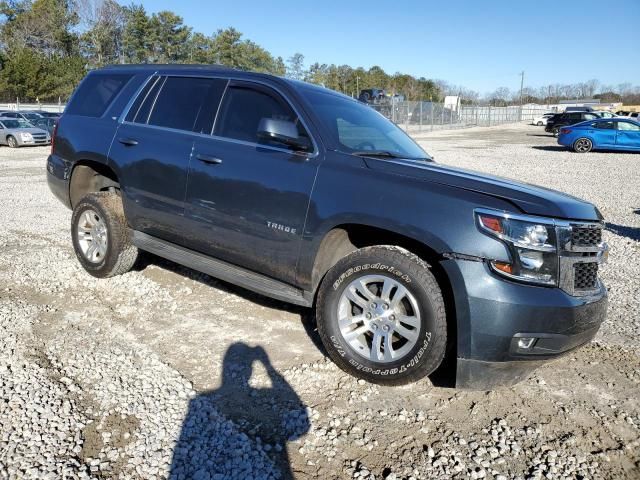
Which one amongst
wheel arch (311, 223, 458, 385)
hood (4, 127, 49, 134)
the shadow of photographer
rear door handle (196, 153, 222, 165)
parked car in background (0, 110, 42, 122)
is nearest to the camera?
the shadow of photographer

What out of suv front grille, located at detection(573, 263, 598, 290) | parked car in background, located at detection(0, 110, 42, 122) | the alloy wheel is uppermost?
parked car in background, located at detection(0, 110, 42, 122)

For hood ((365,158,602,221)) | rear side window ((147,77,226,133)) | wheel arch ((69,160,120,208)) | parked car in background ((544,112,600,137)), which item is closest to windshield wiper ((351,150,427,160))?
hood ((365,158,602,221))

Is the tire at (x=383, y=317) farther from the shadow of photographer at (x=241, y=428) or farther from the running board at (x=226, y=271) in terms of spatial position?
the shadow of photographer at (x=241, y=428)

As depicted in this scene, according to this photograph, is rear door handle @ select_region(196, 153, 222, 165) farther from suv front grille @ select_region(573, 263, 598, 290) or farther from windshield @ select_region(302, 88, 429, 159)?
suv front grille @ select_region(573, 263, 598, 290)

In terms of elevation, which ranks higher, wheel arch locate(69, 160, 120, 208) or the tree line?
the tree line

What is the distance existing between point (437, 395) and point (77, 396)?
2.17 m

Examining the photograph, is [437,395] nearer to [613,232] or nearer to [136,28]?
→ [613,232]

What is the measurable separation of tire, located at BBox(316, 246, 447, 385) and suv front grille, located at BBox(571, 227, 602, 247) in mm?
845

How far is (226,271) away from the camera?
399 centimetres

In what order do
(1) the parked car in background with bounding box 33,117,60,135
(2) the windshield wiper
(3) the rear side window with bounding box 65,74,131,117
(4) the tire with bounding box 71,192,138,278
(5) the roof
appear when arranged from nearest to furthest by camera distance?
(2) the windshield wiper
(5) the roof
(4) the tire with bounding box 71,192,138,278
(3) the rear side window with bounding box 65,74,131,117
(1) the parked car in background with bounding box 33,117,60,135

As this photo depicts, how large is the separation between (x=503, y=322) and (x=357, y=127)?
1977mm

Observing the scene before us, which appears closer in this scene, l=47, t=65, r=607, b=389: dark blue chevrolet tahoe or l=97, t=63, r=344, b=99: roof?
l=47, t=65, r=607, b=389: dark blue chevrolet tahoe

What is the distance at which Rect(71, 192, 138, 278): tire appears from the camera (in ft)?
15.6

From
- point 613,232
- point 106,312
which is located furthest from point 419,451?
point 613,232
